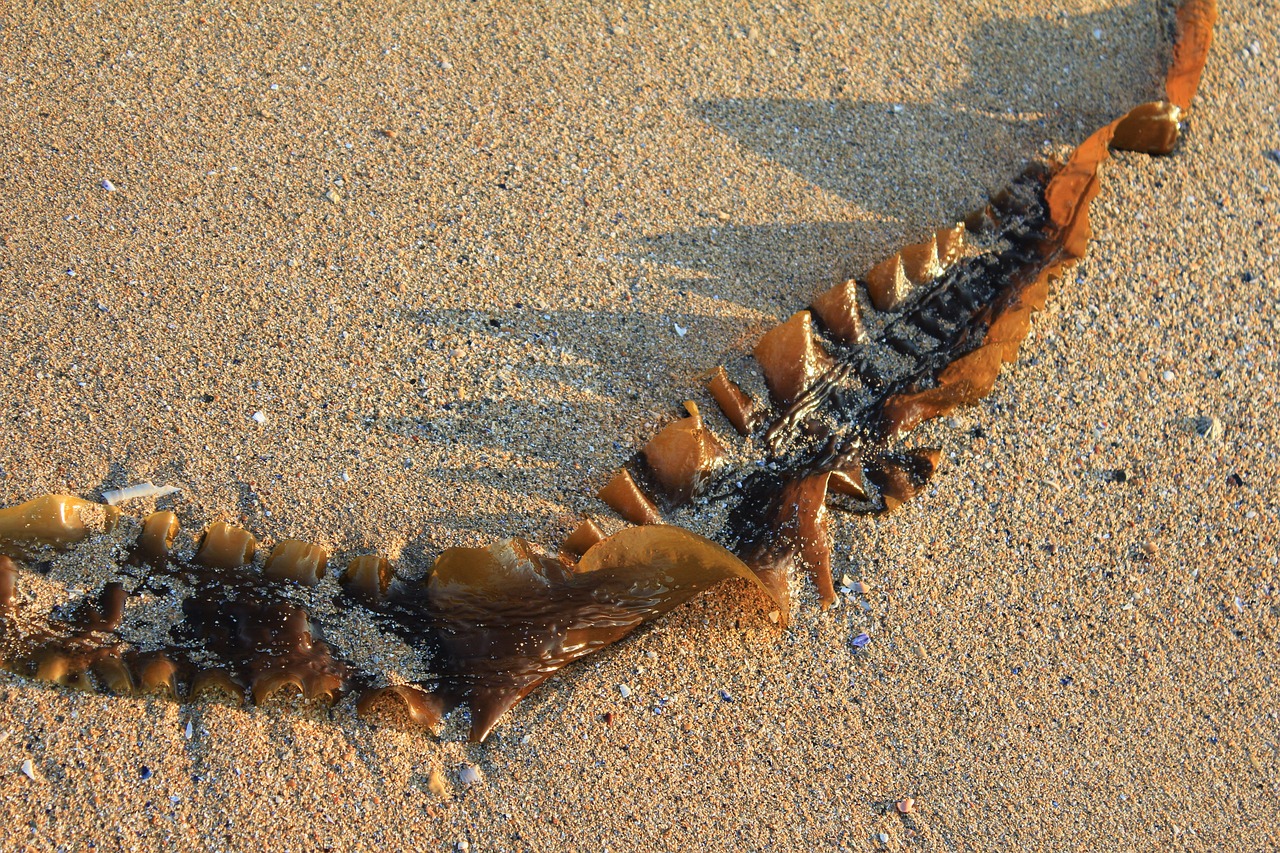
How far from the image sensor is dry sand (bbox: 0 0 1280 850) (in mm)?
1785

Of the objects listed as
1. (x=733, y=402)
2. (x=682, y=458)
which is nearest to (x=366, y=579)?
(x=682, y=458)

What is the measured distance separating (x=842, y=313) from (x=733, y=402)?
359 mm

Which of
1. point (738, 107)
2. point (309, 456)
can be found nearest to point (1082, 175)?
point (738, 107)

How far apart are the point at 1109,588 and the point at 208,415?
1.91 metres

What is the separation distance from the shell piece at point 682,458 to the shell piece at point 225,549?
0.79m

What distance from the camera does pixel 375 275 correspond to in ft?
6.96

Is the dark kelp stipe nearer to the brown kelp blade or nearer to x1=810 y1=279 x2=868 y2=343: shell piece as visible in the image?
x1=810 y1=279 x2=868 y2=343: shell piece

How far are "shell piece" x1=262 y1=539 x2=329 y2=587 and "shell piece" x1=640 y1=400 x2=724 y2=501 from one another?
673 millimetres

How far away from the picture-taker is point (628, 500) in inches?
75.6

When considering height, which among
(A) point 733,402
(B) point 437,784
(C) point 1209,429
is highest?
(A) point 733,402

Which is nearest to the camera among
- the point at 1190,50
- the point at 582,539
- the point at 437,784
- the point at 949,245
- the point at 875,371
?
the point at 437,784

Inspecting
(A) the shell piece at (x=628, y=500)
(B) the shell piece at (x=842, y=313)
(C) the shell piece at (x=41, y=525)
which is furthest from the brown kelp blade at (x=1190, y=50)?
(C) the shell piece at (x=41, y=525)

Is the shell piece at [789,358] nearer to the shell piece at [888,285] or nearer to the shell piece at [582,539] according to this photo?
the shell piece at [888,285]

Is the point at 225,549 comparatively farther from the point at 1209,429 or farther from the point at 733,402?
the point at 1209,429
